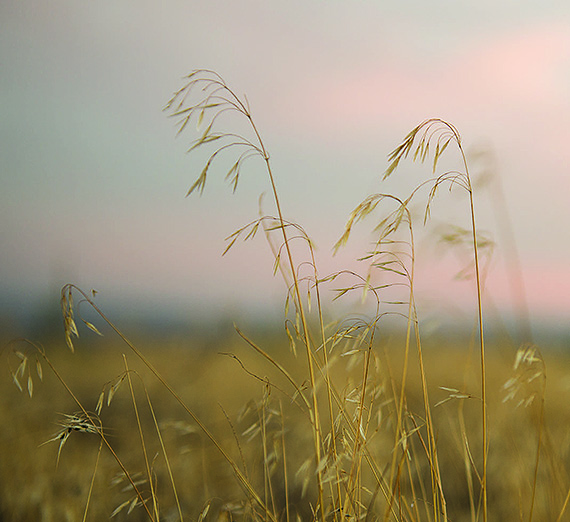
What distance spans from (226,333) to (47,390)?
691 millimetres

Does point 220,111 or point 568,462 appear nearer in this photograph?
point 220,111

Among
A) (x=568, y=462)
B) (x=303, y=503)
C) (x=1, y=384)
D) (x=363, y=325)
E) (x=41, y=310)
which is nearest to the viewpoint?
(x=363, y=325)

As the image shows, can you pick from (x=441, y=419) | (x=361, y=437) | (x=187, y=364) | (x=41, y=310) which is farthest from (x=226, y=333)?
(x=361, y=437)

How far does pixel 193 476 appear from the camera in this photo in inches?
57.7

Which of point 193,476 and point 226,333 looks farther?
point 226,333

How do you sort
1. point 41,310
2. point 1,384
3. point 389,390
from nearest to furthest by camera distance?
1. point 389,390
2. point 1,384
3. point 41,310

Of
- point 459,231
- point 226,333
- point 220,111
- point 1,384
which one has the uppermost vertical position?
point 220,111

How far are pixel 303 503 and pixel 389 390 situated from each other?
1.77ft

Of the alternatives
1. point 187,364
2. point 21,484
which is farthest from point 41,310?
point 21,484

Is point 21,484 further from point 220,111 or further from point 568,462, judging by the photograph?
point 568,462

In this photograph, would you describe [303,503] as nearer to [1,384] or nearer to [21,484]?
[21,484]

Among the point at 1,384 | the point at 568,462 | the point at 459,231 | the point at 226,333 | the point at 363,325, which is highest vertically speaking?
the point at 459,231

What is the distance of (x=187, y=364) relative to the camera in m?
2.02

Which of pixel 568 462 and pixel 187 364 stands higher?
pixel 187 364
